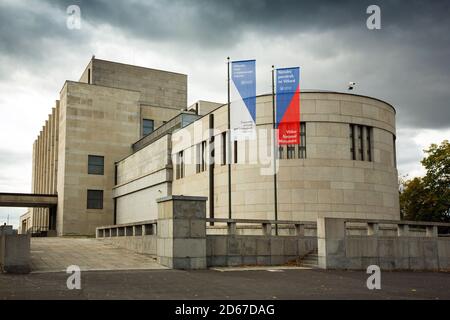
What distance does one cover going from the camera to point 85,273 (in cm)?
1692

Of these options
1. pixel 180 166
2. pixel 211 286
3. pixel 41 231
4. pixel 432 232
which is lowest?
pixel 41 231

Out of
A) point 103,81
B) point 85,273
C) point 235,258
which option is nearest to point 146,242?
point 235,258

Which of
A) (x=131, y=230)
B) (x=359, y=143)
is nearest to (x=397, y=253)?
(x=359, y=143)

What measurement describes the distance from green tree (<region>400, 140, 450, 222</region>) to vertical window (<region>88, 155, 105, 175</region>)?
36662 mm

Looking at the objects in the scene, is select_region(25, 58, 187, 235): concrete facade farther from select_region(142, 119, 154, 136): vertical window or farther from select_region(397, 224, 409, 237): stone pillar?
select_region(397, 224, 409, 237): stone pillar

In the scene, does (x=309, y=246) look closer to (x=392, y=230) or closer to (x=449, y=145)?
(x=392, y=230)

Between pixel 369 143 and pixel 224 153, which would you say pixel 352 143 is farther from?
pixel 224 153

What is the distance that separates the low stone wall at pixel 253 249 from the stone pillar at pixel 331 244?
1886 mm

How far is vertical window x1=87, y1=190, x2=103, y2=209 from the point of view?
57.1m

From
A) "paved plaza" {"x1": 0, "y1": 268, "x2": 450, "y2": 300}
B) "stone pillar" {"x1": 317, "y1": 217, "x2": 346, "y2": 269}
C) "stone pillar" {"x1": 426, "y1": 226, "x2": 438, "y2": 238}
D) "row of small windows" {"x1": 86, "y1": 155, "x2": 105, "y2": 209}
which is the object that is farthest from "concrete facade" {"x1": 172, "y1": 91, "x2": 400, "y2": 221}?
"row of small windows" {"x1": 86, "y1": 155, "x2": 105, "y2": 209}

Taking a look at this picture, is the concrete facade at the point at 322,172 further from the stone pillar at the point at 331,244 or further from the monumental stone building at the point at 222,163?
the stone pillar at the point at 331,244

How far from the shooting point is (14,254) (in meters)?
17.2

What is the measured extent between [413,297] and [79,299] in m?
8.15

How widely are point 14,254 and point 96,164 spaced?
137 ft
